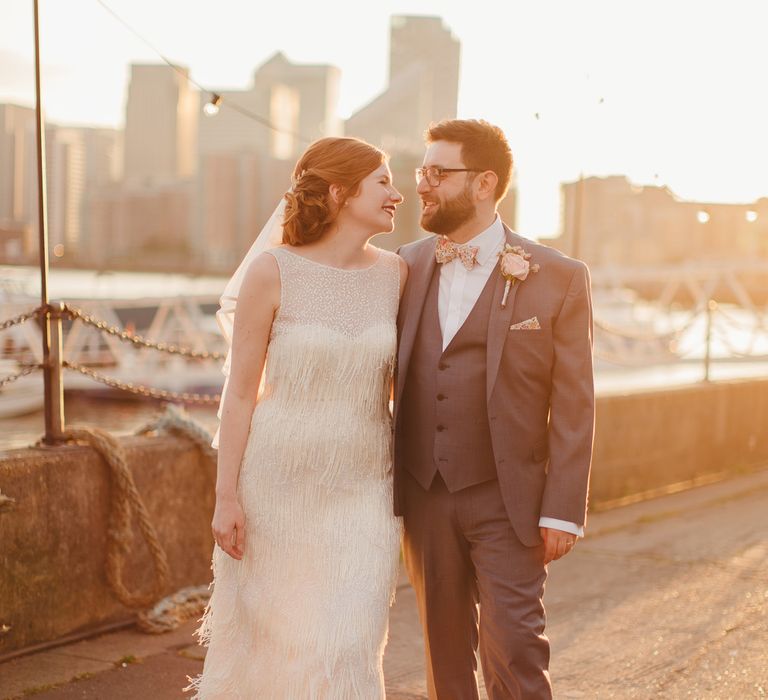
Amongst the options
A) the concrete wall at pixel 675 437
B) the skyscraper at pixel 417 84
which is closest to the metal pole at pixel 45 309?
the skyscraper at pixel 417 84

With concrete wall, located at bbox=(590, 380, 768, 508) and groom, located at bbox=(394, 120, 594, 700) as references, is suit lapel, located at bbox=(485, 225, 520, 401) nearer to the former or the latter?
groom, located at bbox=(394, 120, 594, 700)

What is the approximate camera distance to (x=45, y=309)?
514 cm

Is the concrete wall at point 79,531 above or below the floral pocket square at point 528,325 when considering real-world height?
below

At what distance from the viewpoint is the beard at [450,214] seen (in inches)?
141

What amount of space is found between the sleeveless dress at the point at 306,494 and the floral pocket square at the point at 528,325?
41 cm

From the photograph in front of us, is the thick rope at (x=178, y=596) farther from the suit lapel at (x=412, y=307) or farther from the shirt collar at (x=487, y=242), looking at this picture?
the shirt collar at (x=487, y=242)

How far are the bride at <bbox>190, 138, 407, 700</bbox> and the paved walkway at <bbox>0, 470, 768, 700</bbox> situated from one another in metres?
1.05

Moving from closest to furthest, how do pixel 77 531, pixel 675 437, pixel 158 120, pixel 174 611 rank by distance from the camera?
pixel 77 531, pixel 174 611, pixel 675 437, pixel 158 120

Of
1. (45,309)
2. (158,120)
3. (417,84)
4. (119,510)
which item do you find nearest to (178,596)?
(119,510)

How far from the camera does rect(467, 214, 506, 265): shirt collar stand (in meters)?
3.61

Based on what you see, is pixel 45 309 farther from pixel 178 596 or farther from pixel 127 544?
pixel 178 596

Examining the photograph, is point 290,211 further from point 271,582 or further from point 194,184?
point 194,184

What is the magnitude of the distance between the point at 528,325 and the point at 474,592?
0.88m

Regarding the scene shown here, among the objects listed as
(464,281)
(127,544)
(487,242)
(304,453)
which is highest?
(487,242)
